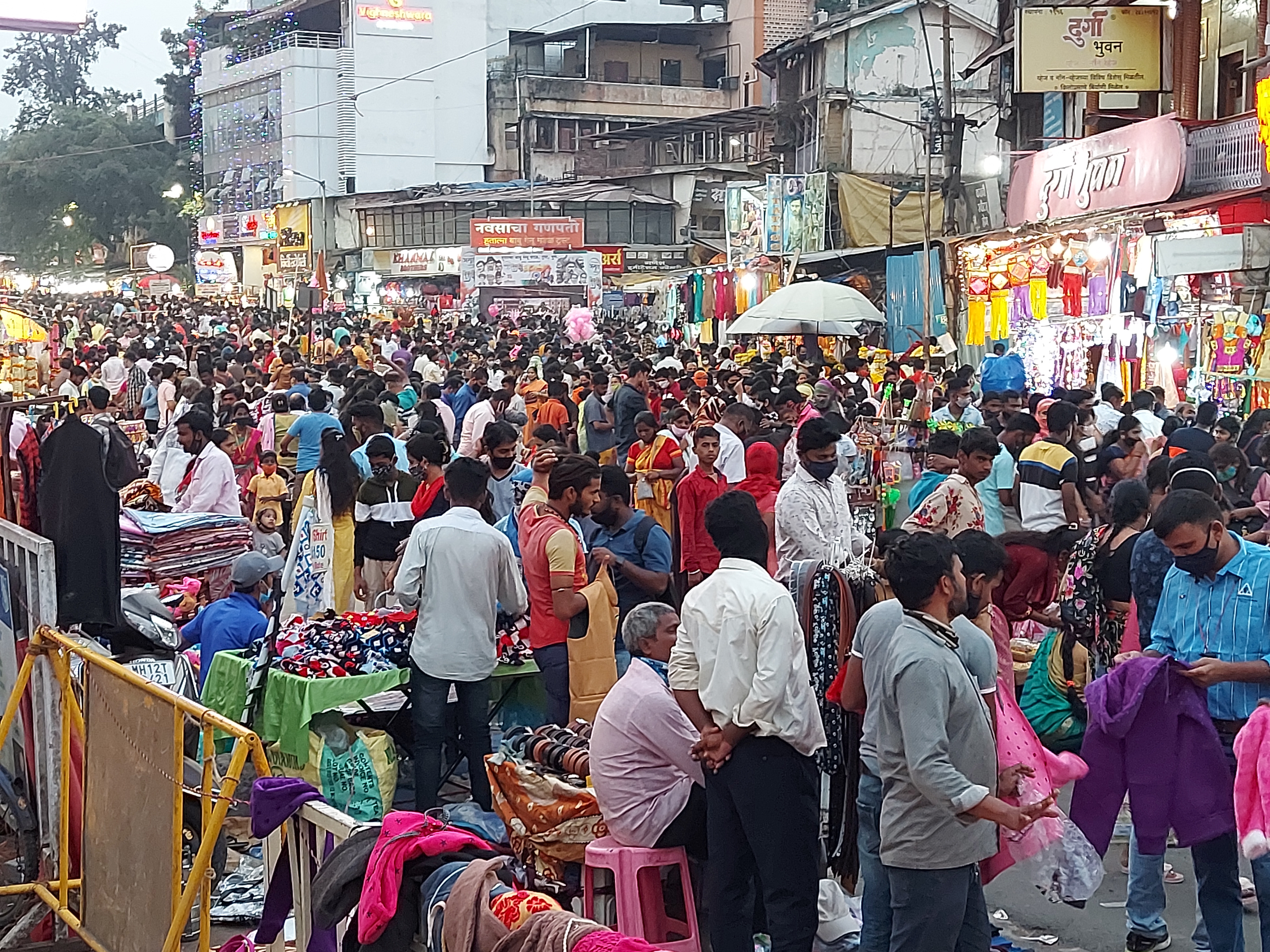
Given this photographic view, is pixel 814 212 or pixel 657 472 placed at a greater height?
pixel 814 212

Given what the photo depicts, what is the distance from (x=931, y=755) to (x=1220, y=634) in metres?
1.32

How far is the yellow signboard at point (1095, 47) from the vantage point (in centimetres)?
1839

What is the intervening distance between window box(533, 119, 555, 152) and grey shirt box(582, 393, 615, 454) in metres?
44.1

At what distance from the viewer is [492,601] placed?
6719 mm

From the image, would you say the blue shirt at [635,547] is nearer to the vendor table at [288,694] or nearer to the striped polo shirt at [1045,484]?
the vendor table at [288,694]

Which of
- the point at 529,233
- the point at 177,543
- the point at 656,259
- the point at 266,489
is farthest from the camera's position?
the point at 656,259

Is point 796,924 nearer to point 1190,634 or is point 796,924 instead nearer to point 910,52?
point 1190,634

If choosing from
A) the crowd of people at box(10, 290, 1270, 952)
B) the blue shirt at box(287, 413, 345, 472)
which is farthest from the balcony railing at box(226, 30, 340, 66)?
the blue shirt at box(287, 413, 345, 472)

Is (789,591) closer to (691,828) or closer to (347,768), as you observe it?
(691,828)

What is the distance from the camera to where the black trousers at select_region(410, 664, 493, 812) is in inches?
265

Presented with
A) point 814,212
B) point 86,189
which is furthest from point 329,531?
point 86,189

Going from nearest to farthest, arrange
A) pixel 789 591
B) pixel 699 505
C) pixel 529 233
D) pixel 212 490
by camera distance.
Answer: pixel 789 591 < pixel 699 505 < pixel 212 490 < pixel 529 233

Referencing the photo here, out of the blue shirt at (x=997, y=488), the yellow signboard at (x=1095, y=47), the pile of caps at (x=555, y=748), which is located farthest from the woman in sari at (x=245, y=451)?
the yellow signboard at (x=1095, y=47)

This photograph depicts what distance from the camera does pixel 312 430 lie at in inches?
446
